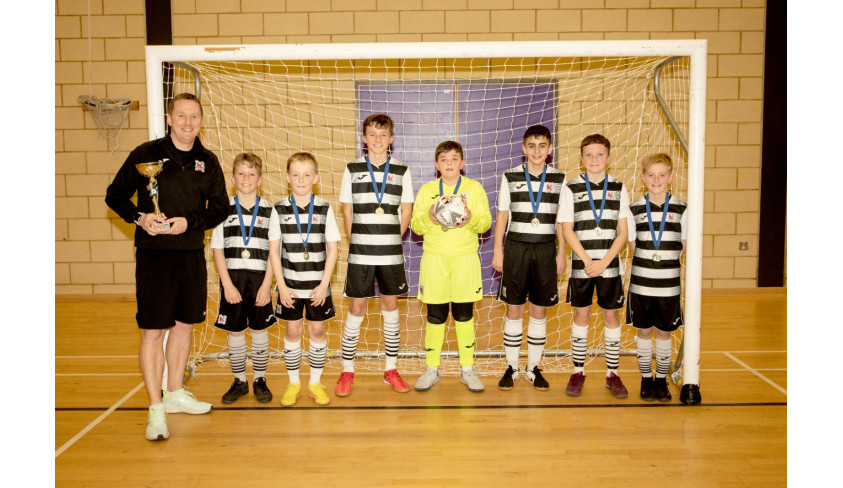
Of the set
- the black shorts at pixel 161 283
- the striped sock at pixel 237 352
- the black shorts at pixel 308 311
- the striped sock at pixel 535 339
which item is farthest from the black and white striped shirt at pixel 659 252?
the black shorts at pixel 161 283

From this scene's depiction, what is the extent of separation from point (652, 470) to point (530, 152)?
5.78 ft

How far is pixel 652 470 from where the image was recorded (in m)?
2.35

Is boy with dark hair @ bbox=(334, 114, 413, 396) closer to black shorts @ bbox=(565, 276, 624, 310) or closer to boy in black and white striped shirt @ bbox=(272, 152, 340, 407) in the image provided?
boy in black and white striped shirt @ bbox=(272, 152, 340, 407)

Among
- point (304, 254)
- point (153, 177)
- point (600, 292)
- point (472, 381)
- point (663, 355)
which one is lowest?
point (472, 381)

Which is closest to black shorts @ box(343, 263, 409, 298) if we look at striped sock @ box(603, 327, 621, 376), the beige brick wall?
striped sock @ box(603, 327, 621, 376)

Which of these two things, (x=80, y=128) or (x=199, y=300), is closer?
(x=199, y=300)

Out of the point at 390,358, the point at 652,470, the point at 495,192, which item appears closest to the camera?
the point at 652,470

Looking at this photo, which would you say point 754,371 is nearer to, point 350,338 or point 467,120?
point 350,338

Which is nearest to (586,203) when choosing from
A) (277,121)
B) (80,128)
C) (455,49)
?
(455,49)

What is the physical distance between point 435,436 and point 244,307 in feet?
4.19

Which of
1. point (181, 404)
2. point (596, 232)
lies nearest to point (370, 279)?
→ point (181, 404)

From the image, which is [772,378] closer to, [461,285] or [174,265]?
[461,285]

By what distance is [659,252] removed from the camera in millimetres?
3088

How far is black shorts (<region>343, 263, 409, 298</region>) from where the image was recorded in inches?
124
